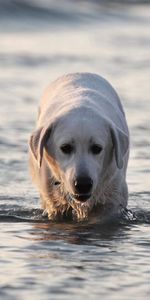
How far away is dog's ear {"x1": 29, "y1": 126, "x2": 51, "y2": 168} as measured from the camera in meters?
9.27

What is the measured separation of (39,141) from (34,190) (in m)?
2.07

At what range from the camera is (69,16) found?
2589cm

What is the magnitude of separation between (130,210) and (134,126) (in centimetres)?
360

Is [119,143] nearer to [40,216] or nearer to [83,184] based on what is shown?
[83,184]

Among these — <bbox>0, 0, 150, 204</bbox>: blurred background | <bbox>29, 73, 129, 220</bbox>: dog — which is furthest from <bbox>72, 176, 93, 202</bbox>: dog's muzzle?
<bbox>0, 0, 150, 204</bbox>: blurred background

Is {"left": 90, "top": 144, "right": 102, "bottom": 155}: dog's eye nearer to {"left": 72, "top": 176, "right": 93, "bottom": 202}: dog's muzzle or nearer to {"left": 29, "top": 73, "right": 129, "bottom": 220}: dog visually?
{"left": 29, "top": 73, "right": 129, "bottom": 220}: dog

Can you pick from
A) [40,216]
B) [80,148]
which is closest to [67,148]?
[80,148]

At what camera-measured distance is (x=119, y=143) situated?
365 inches

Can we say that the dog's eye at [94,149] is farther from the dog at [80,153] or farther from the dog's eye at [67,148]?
the dog's eye at [67,148]

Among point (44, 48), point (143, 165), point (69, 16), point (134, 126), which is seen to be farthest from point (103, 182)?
point (69, 16)

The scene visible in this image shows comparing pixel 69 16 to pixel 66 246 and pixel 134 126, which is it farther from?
pixel 66 246

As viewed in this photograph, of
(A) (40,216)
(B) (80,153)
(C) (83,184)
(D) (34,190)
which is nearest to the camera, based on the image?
(C) (83,184)

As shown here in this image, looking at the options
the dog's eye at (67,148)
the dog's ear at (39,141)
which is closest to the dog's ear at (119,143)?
the dog's eye at (67,148)

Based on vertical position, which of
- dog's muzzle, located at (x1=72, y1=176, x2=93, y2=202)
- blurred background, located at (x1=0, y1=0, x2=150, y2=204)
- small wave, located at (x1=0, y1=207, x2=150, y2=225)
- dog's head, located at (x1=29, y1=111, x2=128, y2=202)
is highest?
blurred background, located at (x1=0, y1=0, x2=150, y2=204)
